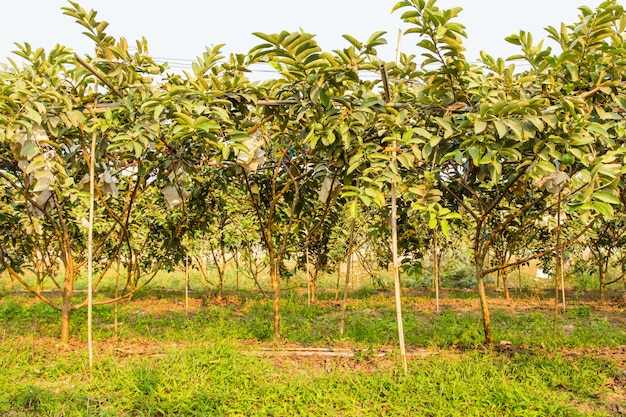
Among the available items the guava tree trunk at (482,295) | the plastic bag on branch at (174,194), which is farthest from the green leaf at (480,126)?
the plastic bag on branch at (174,194)

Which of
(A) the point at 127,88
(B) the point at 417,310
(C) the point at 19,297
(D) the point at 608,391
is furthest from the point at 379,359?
(C) the point at 19,297

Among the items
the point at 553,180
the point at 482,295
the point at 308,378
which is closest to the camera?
the point at 553,180

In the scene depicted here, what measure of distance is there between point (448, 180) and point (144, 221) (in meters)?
4.06

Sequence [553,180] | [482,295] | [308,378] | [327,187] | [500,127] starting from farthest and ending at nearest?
[482,295] < [327,187] < [308,378] < [553,180] < [500,127]

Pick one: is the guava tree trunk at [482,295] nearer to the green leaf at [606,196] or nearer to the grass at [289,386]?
the grass at [289,386]

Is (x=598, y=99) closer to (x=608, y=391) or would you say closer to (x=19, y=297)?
(x=608, y=391)

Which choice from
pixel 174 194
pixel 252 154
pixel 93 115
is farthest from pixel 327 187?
pixel 93 115

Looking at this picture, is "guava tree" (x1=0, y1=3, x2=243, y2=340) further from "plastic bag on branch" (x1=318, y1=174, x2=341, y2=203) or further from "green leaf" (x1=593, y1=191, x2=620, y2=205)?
"green leaf" (x1=593, y1=191, x2=620, y2=205)

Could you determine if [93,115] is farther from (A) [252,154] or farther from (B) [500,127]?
(B) [500,127]

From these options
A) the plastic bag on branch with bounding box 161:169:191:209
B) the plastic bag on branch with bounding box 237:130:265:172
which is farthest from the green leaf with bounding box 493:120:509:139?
the plastic bag on branch with bounding box 161:169:191:209

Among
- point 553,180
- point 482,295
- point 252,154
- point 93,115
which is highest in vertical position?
point 93,115

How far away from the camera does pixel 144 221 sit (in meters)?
6.31

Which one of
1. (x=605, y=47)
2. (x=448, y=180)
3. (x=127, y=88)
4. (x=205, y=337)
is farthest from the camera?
(x=205, y=337)

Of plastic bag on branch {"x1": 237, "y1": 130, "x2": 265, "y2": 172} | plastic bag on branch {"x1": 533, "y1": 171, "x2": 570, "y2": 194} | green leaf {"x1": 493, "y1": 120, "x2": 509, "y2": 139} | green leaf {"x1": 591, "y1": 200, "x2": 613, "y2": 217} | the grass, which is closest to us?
green leaf {"x1": 591, "y1": 200, "x2": 613, "y2": 217}
